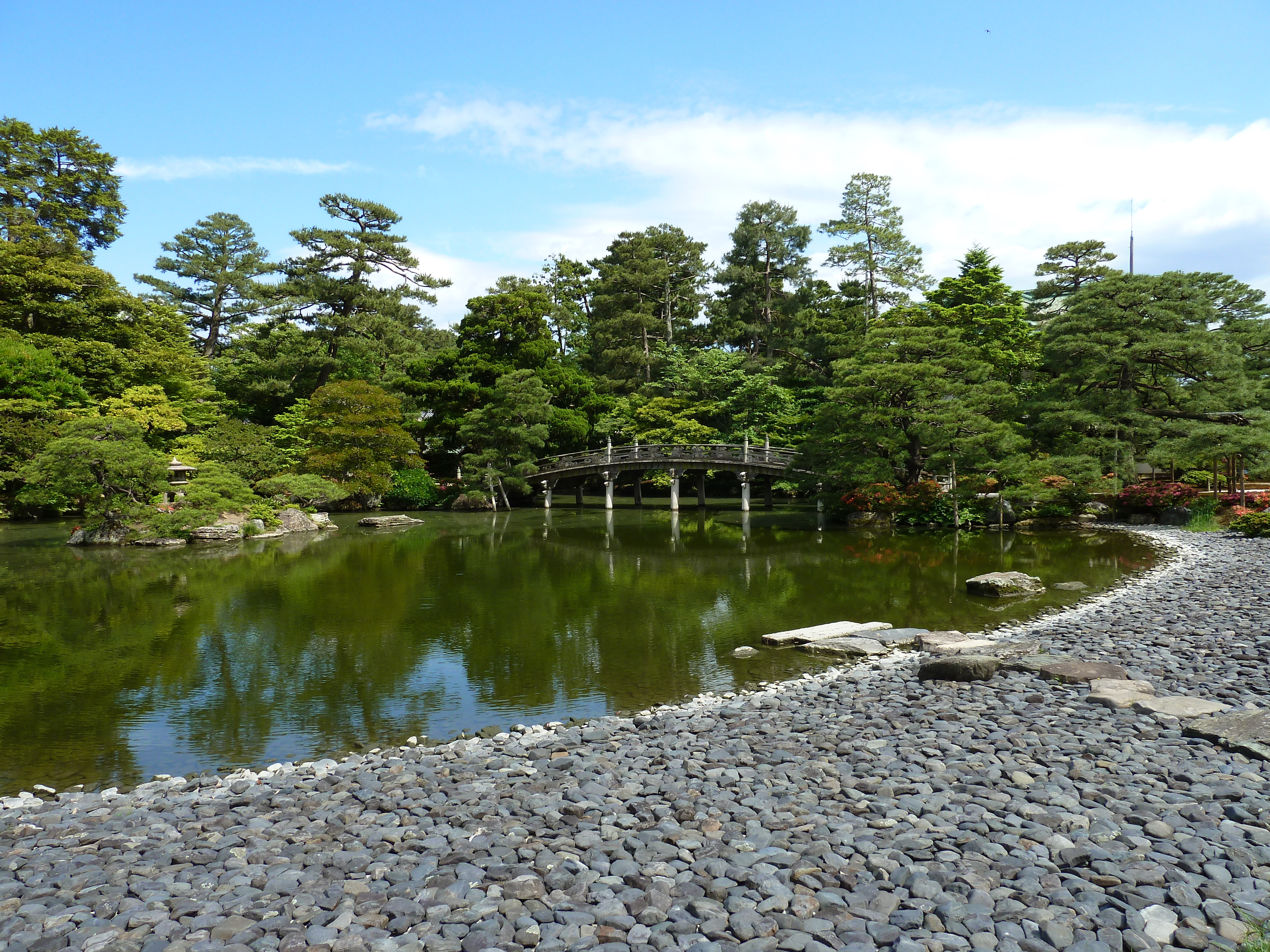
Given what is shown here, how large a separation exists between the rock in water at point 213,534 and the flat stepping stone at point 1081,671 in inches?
836

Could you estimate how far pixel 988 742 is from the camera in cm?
542

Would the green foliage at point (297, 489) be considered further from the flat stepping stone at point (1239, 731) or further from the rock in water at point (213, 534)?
the flat stepping stone at point (1239, 731)

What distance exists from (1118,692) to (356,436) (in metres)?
27.1

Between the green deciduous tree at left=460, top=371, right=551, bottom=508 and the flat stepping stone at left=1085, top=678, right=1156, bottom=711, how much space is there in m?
25.4

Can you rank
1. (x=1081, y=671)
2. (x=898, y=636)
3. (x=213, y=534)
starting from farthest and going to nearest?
(x=213, y=534) < (x=898, y=636) < (x=1081, y=671)

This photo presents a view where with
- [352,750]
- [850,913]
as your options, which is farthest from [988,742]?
[352,750]

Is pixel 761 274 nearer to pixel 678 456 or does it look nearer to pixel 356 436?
pixel 678 456

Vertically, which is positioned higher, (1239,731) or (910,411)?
(910,411)

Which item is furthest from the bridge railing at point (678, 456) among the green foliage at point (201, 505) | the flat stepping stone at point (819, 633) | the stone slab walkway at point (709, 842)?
the stone slab walkway at point (709, 842)

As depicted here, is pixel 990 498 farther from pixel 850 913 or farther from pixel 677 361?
pixel 850 913

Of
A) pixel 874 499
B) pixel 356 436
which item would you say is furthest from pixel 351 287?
pixel 874 499

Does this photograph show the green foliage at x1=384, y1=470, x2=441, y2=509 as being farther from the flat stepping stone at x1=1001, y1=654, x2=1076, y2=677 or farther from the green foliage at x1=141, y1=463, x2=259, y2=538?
the flat stepping stone at x1=1001, y1=654, x2=1076, y2=677

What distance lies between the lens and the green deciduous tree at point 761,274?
37062mm

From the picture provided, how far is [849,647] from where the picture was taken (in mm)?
9297
